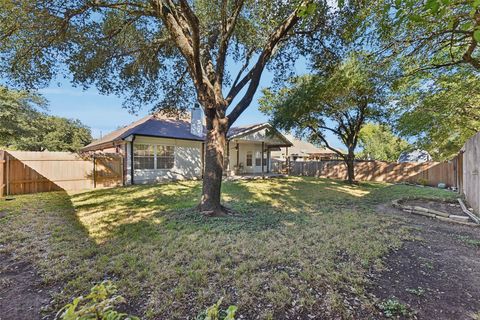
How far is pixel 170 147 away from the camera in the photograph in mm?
14203

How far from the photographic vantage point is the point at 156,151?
13.5 meters

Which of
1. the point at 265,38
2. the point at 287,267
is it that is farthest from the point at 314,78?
the point at 287,267

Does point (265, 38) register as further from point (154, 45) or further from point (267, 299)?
point (267, 299)

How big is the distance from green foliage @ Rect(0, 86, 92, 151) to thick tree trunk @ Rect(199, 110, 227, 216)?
7343mm

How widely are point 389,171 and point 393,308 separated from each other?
1615 centimetres

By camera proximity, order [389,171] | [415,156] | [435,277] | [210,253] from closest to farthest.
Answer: [435,277]
[210,253]
[389,171]
[415,156]

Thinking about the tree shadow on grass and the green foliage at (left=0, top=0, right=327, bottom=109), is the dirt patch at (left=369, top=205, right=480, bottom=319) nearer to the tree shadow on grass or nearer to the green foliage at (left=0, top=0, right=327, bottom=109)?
the tree shadow on grass

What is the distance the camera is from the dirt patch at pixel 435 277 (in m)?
2.47

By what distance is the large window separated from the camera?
12836 mm

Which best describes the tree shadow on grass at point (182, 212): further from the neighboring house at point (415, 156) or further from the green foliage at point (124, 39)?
A: the neighboring house at point (415, 156)

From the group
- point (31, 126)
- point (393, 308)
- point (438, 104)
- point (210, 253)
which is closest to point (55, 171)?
point (210, 253)

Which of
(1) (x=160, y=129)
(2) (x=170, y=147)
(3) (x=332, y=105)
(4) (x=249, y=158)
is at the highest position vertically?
(3) (x=332, y=105)

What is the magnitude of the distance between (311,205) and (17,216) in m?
8.41

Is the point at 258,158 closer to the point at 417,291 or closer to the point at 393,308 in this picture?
the point at 417,291
